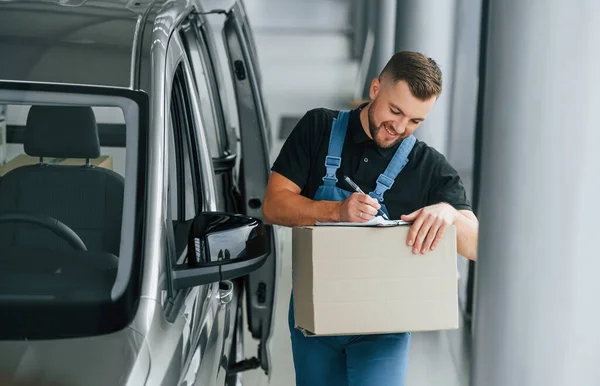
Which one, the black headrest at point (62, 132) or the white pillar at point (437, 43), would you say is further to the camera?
the white pillar at point (437, 43)

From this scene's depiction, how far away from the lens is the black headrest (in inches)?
106

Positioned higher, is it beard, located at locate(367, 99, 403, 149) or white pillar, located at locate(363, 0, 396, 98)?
white pillar, located at locate(363, 0, 396, 98)

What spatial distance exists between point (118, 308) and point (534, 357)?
110 centimetres

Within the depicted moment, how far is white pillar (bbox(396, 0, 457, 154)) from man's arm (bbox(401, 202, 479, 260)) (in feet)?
13.0

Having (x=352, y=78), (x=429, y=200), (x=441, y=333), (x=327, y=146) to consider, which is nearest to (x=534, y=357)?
(x=429, y=200)

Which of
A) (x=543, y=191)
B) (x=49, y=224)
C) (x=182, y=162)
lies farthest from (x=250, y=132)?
(x=543, y=191)

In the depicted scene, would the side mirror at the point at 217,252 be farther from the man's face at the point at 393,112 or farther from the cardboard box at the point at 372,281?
the man's face at the point at 393,112

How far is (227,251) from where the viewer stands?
8.26 feet

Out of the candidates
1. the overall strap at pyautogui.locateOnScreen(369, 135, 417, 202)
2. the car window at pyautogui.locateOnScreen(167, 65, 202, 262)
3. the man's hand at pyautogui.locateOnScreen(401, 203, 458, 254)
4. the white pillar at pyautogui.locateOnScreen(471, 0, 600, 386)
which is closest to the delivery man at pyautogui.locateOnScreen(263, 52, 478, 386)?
the overall strap at pyautogui.locateOnScreen(369, 135, 417, 202)

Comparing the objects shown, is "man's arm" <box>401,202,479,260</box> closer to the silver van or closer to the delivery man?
the delivery man

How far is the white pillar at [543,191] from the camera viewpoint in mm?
2346

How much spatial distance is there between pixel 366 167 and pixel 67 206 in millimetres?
997

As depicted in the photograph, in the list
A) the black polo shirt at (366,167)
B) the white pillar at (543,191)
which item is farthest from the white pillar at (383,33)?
the white pillar at (543,191)

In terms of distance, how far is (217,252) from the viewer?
2506 millimetres
